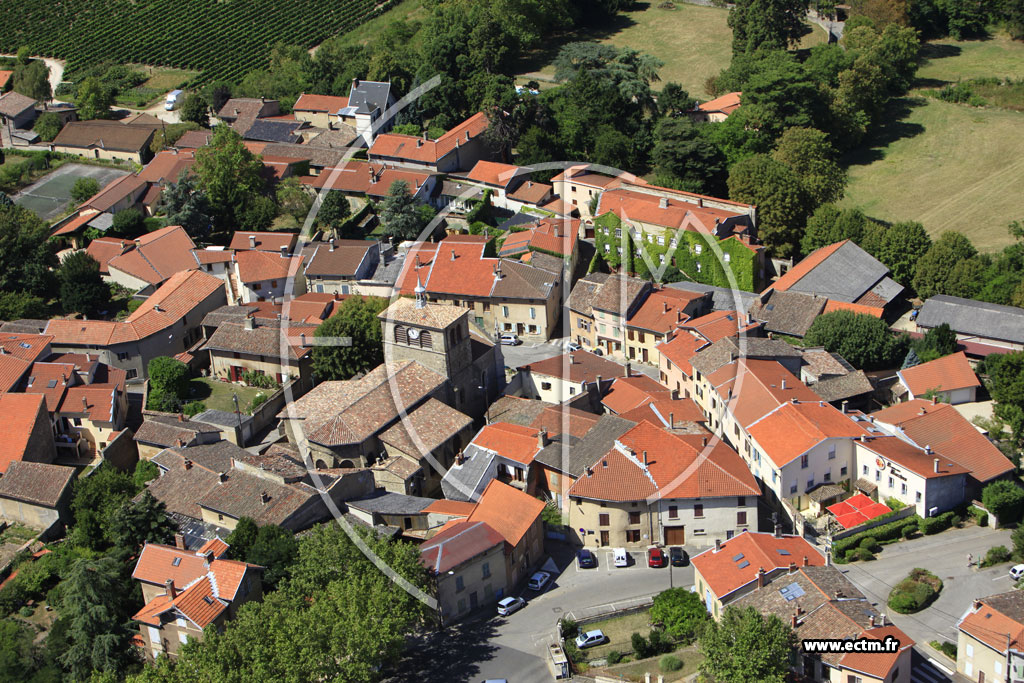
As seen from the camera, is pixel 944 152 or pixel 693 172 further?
pixel 944 152

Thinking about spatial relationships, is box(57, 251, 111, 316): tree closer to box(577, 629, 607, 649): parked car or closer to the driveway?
box(577, 629, 607, 649): parked car

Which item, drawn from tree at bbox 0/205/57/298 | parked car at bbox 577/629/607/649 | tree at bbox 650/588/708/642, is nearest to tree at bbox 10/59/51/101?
tree at bbox 0/205/57/298

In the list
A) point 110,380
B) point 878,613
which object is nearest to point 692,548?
point 878,613

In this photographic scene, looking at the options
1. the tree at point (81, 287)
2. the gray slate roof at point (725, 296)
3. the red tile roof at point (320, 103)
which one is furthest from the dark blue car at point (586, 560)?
the red tile roof at point (320, 103)

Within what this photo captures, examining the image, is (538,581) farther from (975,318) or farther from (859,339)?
(975,318)

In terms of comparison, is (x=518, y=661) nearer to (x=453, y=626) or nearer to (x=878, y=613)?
(x=453, y=626)
